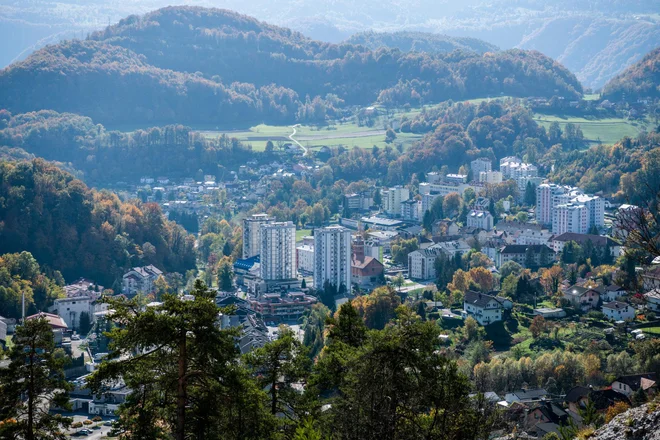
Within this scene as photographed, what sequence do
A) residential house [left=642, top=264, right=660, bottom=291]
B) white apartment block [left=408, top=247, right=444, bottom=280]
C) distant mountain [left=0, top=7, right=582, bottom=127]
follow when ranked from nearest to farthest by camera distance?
1. residential house [left=642, top=264, right=660, bottom=291]
2. white apartment block [left=408, top=247, right=444, bottom=280]
3. distant mountain [left=0, top=7, right=582, bottom=127]

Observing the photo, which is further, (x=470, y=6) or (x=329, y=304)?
(x=470, y=6)

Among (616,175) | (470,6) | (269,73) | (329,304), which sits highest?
(470,6)

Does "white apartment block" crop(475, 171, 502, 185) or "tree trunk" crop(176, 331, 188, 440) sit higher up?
"tree trunk" crop(176, 331, 188, 440)

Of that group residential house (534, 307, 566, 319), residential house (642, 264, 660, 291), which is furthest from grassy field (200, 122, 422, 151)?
residential house (642, 264, 660, 291)

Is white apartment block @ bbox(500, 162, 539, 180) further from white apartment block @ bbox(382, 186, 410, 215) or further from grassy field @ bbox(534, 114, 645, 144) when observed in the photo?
white apartment block @ bbox(382, 186, 410, 215)

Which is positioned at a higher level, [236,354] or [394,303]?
[236,354]

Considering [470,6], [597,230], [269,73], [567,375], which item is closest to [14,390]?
[567,375]

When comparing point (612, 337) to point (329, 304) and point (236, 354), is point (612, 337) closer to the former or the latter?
point (329, 304)
